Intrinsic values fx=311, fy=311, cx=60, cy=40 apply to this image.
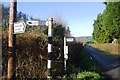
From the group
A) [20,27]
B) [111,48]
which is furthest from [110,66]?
[111,48]

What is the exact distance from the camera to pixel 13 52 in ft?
26.6

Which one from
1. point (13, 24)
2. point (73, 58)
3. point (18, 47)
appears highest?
point (13, 24)

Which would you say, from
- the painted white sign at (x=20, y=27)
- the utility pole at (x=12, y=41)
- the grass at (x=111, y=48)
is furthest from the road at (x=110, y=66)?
the grass at (x=111, y=48)

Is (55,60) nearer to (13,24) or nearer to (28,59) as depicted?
(28,59)

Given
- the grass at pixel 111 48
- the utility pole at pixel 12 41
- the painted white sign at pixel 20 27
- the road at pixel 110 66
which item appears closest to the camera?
the painted white sign at pixel 20 27

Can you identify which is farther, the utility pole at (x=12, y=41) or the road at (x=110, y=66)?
the road at (x=110, y=66)

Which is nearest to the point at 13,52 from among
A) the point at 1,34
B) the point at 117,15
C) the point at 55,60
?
the point at 1,34

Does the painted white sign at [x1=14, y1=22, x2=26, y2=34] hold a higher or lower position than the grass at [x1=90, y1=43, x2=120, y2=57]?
higher

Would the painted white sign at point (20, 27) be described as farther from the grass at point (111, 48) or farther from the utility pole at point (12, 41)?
the grass at point (111, 48)

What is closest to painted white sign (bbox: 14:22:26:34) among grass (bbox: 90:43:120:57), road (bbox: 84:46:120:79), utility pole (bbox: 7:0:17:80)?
utility pole (bbox: 7:0:17:80)

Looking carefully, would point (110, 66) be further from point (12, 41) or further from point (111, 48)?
point (111, 48)

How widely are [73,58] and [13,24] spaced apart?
10322 mm

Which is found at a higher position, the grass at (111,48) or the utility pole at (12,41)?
the utility pole at (12,41)

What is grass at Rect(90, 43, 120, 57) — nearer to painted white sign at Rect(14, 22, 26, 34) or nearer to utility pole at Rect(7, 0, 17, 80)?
utility pole at Rect(7, 0, 17, 80)
